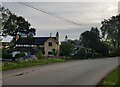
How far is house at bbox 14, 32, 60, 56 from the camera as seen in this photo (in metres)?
103

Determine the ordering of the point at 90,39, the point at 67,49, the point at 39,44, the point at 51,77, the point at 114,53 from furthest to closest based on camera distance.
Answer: the point at 90,39, the point at 39,44, the point at 114,53, the point at 67,49, the point at 51,77

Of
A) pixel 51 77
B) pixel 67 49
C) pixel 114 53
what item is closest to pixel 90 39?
pixel 114 53

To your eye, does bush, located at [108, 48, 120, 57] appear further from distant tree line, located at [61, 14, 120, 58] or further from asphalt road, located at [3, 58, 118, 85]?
asphalt road, located at [3, 58, 118, 85]

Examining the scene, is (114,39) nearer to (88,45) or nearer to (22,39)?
(88,45)

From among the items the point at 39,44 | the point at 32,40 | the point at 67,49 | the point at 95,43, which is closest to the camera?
the point at 67,49

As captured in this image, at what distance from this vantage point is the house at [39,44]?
10269 centimetres

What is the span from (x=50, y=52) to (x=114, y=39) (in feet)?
135

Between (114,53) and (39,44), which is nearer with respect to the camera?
(114,53)

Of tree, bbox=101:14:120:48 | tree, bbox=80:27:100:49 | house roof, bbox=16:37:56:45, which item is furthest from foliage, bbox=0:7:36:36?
tree, bbox=101:14:120:48

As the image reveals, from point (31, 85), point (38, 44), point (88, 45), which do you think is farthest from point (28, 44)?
point (31, 85)

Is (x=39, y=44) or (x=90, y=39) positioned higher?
(x=90, y=39)

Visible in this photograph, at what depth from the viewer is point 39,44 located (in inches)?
4168

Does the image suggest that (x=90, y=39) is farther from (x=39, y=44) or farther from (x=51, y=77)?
(x=51, y=77)

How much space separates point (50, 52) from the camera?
103 metres
